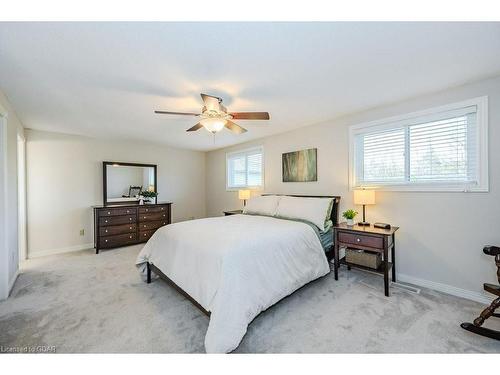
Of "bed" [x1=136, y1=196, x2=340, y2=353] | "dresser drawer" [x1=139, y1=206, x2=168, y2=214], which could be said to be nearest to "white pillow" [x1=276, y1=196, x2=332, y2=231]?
"bed" [x1=136, y1=196, x2=340, y2=353]

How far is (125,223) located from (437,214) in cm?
513

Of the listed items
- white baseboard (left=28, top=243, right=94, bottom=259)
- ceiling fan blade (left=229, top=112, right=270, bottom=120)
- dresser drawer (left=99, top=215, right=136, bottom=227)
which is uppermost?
ceiling fan blade (left=229, top=112, right=270, bottom=120)

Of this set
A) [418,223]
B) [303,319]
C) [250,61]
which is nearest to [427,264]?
[418,223]

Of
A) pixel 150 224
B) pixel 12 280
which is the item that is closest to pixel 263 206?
pixel 150 224

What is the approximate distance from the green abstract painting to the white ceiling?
0.89 meters

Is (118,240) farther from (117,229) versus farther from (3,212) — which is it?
(3,212)

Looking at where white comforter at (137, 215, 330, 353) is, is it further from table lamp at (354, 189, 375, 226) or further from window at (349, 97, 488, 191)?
window at (349, 97, 488, 191)

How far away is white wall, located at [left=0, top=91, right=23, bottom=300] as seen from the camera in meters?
2.37

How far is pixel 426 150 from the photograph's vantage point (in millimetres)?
2586

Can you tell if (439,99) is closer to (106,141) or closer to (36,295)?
(36,295)

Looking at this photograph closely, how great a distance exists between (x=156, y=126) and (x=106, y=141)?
1.79 m

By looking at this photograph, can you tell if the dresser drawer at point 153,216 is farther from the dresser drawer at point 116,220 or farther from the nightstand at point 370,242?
the nightstand at point 370,242

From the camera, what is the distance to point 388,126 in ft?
9.37

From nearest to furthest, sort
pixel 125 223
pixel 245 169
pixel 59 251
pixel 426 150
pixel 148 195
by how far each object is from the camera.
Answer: pixel 426 150
pixel 59 251
pixel 125 223
pixel 148 195
pixel 245 169
